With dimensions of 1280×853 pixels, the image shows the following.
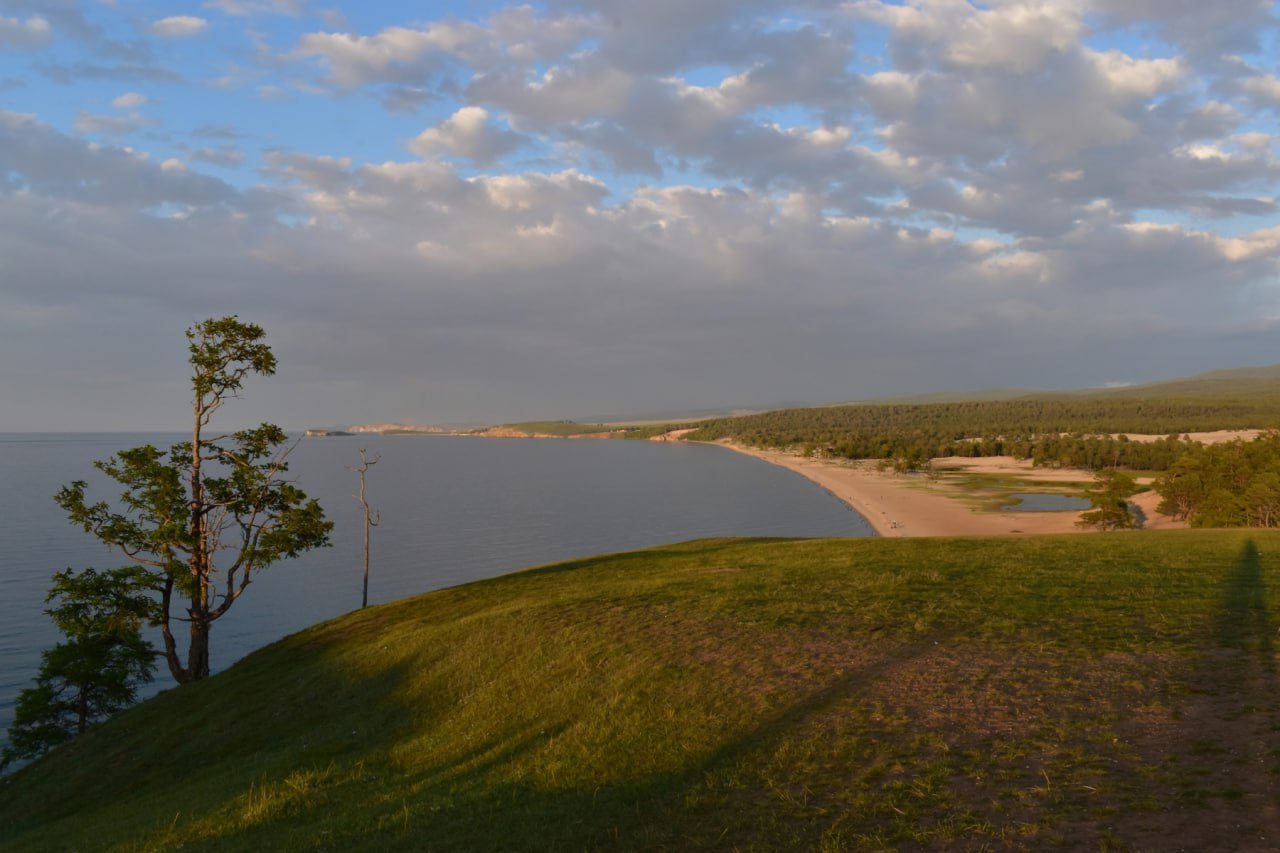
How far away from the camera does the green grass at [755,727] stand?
26.6ft

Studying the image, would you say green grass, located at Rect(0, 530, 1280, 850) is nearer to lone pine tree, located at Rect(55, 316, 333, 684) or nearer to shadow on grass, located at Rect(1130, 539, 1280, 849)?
shadow on grass, located at Rect(1130, 539, 1280, 849)

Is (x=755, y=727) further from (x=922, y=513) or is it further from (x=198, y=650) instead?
(x=922, y=513)

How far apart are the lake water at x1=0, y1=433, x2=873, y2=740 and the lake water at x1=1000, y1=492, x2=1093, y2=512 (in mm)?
23122

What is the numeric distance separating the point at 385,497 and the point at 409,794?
120m

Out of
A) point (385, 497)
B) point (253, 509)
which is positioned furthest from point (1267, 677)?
point (385, 497)

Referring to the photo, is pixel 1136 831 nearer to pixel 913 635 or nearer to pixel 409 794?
pixel 913 635

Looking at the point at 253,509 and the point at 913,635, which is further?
the point at 253,509

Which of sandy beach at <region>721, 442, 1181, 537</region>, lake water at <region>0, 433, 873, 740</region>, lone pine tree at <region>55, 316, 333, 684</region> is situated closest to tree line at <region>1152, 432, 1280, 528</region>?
sandy beach at <region>721, 442, 1181, 537</region>

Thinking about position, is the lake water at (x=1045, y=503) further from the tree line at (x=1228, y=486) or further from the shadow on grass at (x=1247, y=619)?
the shadow on grass at (x=1247, y=619)

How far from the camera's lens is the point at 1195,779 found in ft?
26.0

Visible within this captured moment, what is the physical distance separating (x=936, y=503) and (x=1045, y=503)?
52.3 ft

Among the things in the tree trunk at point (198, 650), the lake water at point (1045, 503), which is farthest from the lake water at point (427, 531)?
the lake water at point (1045, 503)

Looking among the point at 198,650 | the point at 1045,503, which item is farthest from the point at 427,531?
the point at 1045,503

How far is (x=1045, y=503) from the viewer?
104000 mm
